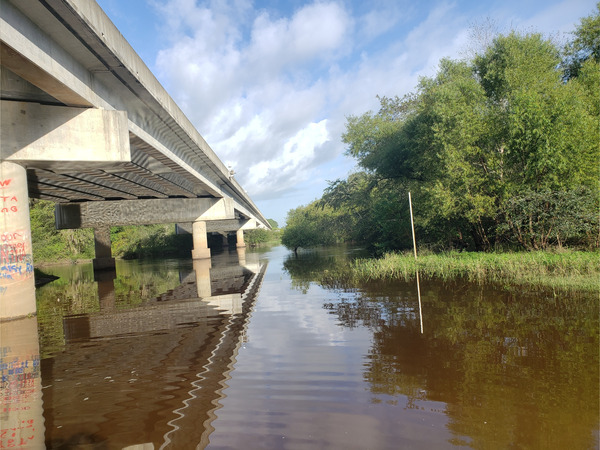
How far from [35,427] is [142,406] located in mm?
971

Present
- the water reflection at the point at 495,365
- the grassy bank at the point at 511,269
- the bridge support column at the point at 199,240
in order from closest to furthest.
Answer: the water reflection at the point at 495,365, the grassy bank at the point at 511,269, the bridge support column at the point at 199,240

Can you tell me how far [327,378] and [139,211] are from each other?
26.3 m

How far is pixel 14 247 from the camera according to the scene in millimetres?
9594

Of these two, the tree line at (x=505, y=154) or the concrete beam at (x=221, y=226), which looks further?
the concrete beam at (x=221, y=226)

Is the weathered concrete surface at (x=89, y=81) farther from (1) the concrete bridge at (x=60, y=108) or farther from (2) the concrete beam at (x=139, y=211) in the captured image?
(2) the concrete beam at (x=139, y=211)

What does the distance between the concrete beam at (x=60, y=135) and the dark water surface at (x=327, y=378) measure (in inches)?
161

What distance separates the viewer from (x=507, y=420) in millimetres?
3711

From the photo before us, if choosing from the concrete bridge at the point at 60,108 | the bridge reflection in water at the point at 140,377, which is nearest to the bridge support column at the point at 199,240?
the concrete bridge at the point at 60,108

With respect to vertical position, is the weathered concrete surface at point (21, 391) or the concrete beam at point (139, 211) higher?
the concrete beam at point (139, 211)

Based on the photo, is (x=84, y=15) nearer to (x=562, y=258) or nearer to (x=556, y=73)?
(x=562, y=258)

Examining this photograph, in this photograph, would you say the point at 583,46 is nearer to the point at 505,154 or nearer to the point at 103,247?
the point at 505,154

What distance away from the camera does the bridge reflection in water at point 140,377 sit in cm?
383

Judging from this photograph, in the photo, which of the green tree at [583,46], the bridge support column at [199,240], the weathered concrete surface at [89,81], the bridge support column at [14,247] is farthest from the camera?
the bridge support column at [199,240]

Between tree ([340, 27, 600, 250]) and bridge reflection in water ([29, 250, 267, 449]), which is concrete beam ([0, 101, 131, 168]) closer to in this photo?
bridge reflection in water ([29, 250, 267, 449])
